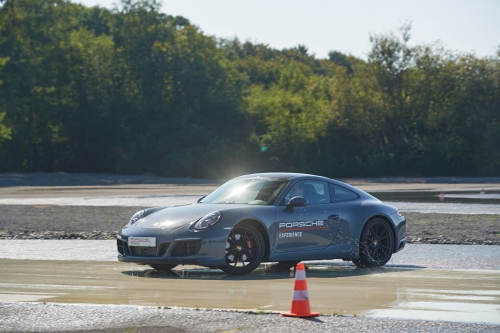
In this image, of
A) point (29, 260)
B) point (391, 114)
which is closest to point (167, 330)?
point (29, 260)

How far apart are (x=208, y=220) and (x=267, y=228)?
775mm

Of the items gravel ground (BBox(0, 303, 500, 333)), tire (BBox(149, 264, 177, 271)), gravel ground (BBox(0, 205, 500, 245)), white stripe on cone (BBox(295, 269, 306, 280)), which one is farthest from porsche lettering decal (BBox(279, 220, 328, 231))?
gravel ground (BBox(0, 205, 500, 245))

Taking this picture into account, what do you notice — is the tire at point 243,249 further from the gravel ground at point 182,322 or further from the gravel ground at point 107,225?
the gravel ground at point 107,225

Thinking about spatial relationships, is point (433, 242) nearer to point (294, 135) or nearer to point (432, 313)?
point (432, 313)

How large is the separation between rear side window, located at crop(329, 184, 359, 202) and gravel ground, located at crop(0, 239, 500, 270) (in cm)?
105

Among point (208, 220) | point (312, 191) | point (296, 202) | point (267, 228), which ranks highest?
point (312, 191)

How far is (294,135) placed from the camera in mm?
63125

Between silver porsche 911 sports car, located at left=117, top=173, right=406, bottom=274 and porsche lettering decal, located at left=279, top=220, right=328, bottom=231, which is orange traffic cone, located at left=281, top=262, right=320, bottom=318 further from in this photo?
porsche lettering decal, located at left=279, top=220, right=328, bottom=231

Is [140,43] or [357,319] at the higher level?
[140,43]

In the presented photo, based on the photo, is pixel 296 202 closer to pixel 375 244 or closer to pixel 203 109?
pixel 375 244

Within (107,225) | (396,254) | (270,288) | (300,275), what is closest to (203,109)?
(107,225)

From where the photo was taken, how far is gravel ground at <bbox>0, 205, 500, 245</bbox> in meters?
15.9

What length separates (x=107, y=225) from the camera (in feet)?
61.6

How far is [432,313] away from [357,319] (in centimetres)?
75
